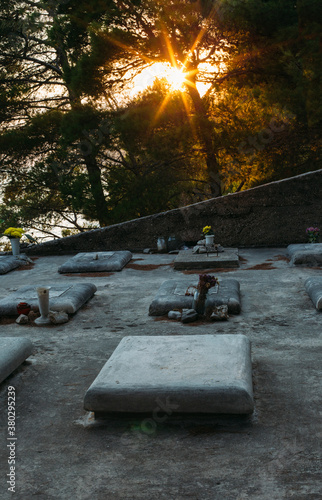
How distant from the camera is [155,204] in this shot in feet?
45.5

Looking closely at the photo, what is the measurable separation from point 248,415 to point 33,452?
108 cm

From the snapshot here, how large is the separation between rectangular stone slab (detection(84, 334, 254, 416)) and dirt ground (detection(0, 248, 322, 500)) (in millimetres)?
106

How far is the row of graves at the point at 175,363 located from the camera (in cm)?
273

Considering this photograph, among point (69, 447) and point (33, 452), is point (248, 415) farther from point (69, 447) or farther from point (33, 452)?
point (33, 452)

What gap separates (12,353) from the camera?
137 inches

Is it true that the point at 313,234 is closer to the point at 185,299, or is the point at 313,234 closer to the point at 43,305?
the point at 185,299

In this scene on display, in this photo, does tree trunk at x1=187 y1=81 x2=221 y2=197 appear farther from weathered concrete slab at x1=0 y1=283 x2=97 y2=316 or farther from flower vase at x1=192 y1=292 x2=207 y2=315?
flower vase at x1=192 y1=292 x2=207 y2=315

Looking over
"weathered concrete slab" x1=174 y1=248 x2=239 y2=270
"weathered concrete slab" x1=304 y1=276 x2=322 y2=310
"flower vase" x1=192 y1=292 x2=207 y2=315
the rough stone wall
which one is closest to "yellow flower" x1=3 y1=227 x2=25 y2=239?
the rough stone wall

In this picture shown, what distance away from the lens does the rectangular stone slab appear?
271cm

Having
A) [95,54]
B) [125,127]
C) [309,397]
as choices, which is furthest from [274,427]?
[95,54]

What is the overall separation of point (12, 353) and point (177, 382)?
4.06ft

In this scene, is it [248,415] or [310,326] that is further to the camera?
[310,326]

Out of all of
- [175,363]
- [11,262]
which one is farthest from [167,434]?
[11,262]

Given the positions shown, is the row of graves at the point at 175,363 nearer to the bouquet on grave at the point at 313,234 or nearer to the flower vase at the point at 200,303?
the flower vase at the point at 200,303
